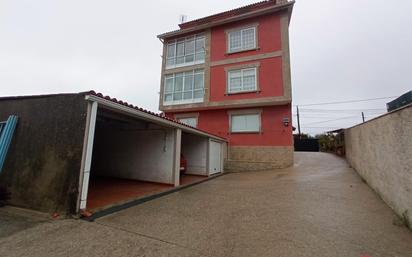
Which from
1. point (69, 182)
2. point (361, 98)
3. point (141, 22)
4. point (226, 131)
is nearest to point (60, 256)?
point (69, 182)

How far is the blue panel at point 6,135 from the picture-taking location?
4837mm

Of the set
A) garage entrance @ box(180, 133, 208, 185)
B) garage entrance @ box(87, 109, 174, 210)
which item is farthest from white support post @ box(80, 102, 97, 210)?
garage entrance @ box(180, 133, 208, 185)

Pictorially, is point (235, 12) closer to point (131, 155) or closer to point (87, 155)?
point (131, 155)

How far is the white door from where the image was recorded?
36.8ft

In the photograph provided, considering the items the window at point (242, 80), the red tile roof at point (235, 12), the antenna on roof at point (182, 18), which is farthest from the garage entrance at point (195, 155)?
the antenna on roof at point (182, 18)

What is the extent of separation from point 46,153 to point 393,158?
26.8 ft

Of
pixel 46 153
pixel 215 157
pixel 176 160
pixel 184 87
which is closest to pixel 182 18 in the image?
pixel 184 87

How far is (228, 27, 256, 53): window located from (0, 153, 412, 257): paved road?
1167 centimetres

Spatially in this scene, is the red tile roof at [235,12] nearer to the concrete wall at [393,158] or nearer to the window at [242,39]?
the window at [242,39]

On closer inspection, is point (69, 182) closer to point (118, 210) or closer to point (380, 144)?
point (118, 210)

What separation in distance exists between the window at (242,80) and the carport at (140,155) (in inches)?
167

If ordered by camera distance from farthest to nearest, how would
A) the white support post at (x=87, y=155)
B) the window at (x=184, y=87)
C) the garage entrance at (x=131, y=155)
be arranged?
the window at (x=184, y=87), the garage entrance at (x=131, y=155), the white support post at (x=87, y=155)

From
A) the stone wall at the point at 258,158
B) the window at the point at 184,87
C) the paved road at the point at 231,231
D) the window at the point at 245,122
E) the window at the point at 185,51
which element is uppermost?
the window at the point at 185,51

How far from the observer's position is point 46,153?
4.53 metres
